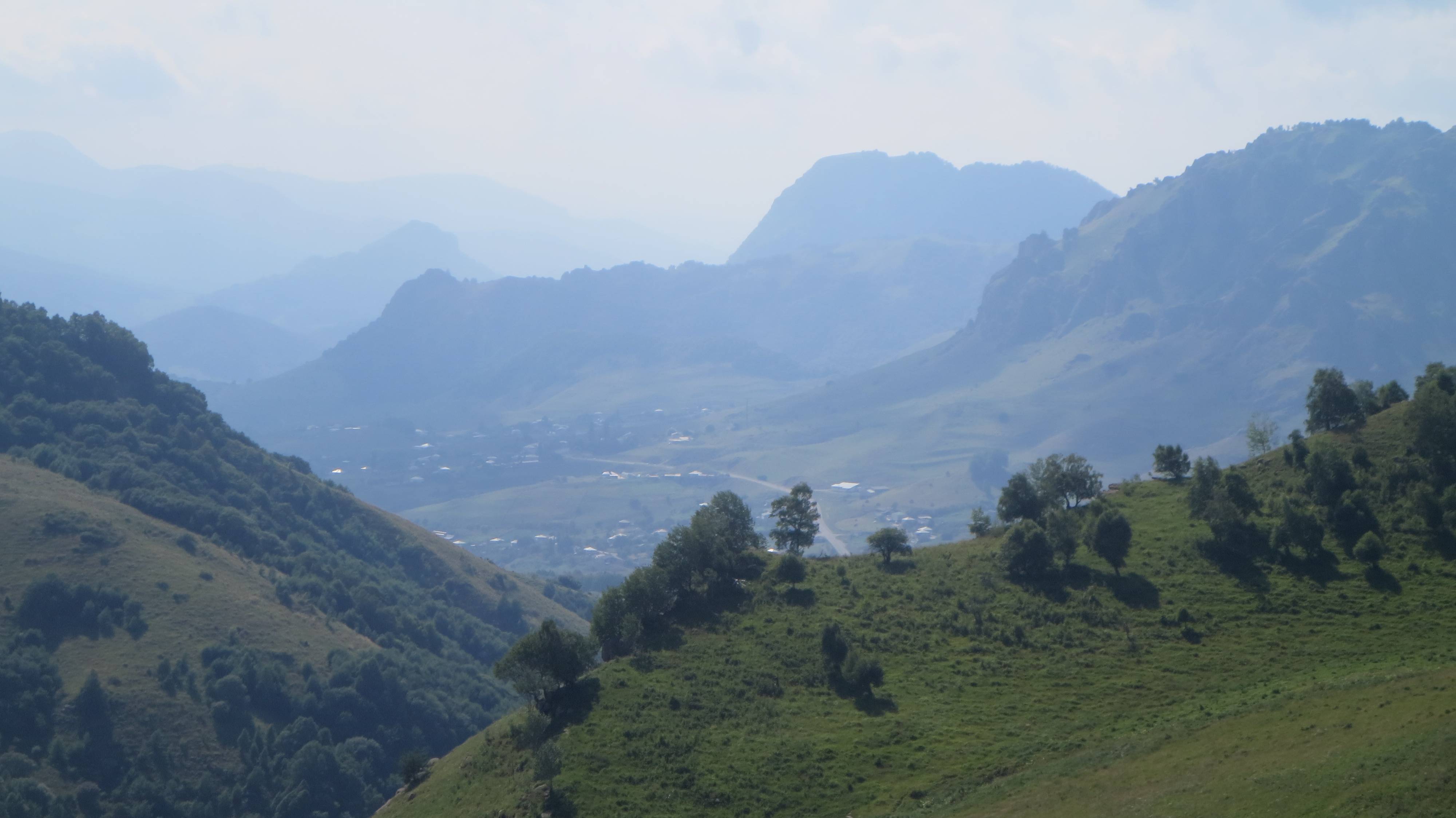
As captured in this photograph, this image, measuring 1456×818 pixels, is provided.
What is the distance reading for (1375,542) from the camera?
217 feet

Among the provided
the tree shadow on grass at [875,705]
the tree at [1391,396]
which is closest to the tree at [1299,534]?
the tree at [1391,396]

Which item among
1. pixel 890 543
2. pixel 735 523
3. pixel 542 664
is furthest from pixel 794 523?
pixel 542 664

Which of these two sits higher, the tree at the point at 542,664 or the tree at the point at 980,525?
the tree at the point at 980,525

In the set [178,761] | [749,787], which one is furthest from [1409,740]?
[178,761]

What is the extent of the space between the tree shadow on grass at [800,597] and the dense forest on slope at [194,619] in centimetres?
6034

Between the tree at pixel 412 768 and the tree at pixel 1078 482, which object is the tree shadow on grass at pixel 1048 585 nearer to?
the tree at pixel 1078 482

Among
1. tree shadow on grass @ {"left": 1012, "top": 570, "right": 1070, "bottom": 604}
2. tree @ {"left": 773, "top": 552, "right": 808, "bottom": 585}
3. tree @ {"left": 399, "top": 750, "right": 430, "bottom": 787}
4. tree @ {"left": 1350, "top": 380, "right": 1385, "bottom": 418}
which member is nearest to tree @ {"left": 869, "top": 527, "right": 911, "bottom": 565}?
tree @ {"left": 773, "top": 552, "right": 808, "bottom": 585}

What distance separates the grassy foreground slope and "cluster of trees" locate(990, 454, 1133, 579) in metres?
1.79

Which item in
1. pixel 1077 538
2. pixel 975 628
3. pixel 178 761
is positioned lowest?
pixel 178 761

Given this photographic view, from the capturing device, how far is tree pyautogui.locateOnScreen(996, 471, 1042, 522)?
3433 inches

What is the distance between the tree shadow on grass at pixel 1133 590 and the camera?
68.8m

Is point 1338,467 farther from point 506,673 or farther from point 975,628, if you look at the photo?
point 506,673

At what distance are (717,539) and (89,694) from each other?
7013 centimetres

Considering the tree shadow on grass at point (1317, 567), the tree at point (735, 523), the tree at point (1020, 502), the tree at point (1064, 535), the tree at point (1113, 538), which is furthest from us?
the tree at point (1020, 502)
